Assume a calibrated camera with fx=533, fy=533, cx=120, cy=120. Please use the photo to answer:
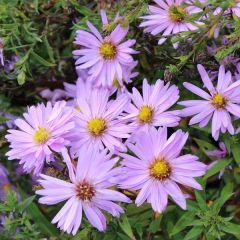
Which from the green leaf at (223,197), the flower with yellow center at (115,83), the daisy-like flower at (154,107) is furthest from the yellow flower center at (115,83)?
the green leaf at (223,197)

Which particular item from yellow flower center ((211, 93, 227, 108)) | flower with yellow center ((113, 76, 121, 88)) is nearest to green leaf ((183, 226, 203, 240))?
yellow flower center ((211, 93, 227, 108))

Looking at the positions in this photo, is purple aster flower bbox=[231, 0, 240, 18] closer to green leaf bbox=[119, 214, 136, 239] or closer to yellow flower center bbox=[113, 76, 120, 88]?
yellow flower center bbox=[113, 76, 120, 88]

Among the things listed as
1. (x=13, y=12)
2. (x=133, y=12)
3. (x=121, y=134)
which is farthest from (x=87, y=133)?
(x=13, y=12)

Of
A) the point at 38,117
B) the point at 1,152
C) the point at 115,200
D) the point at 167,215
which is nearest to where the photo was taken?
the point at 115,200

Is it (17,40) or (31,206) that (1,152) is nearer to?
(31,206)

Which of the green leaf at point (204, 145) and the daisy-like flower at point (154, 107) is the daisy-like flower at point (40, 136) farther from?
the green leaf at point (204, 145)

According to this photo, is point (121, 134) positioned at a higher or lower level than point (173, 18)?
lower

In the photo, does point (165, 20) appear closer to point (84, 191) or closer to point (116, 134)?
point (116, 134)
